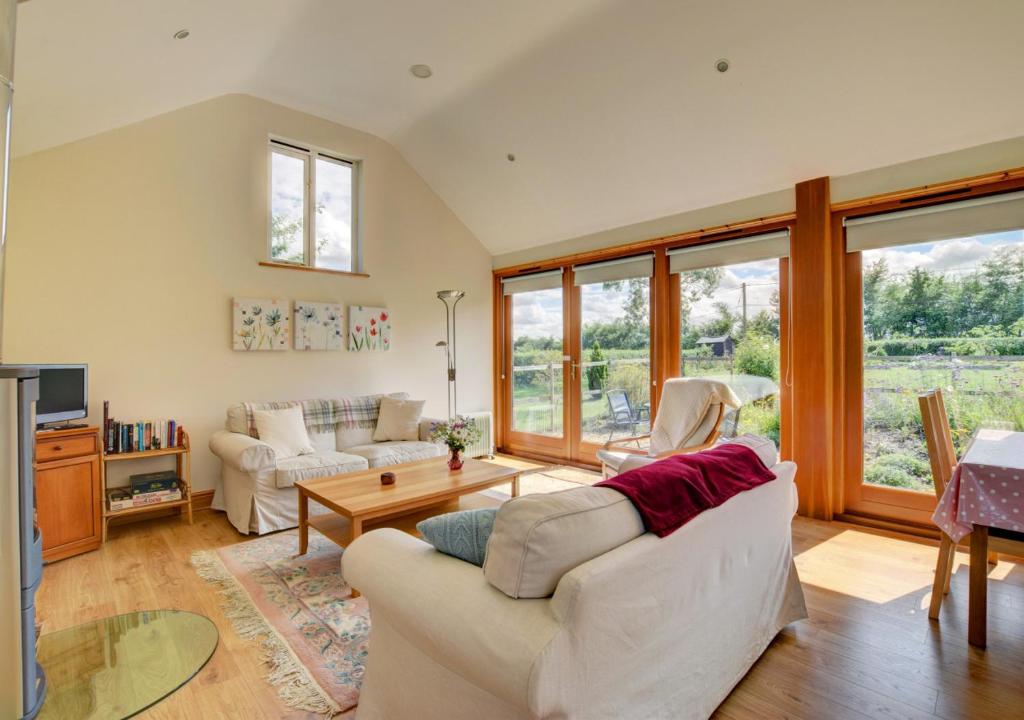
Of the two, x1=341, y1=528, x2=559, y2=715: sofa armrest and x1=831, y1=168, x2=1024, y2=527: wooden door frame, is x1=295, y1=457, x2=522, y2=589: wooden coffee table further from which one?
x1=831, y1=168, x2=1024, y2=527: wooden door frame

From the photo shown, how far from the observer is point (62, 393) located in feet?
10.3

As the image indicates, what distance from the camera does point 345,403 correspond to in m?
4.59

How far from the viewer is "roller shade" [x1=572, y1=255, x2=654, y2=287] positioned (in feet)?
15.6

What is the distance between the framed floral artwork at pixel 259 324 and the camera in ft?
13.8

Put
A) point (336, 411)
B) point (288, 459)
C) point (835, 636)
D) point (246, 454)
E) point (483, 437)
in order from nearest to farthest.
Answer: point (835, 636) → point (246, 454) → point (288, 459) → point (336, 411) → point (483, 437)

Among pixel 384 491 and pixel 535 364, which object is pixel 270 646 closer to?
pixel 384 491

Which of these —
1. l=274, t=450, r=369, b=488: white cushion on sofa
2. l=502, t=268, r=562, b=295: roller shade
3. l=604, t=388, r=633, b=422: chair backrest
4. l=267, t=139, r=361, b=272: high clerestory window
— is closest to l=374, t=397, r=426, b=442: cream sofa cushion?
l=274, t=450, r=369, b=488: white cushion on sofa

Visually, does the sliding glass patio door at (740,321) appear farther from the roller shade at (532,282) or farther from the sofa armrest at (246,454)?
the sofa armrest at (246,454)

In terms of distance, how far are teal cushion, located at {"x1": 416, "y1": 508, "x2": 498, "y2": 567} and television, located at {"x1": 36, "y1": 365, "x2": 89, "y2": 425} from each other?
2.86m

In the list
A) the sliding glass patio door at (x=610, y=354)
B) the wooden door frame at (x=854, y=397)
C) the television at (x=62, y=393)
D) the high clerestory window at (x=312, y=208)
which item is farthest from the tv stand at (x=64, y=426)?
the wooden door frame at (x=854, y=397)

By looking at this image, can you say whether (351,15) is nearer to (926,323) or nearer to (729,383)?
(729,383)

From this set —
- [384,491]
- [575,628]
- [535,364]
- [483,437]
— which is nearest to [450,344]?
[535,364]

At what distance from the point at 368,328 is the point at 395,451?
1.45 meters

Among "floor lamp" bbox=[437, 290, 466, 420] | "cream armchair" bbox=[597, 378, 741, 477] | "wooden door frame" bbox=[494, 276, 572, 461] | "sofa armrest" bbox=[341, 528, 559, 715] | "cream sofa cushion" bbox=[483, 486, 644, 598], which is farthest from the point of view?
"wooden door frame" bbox=[494, 276, 572, 461]
